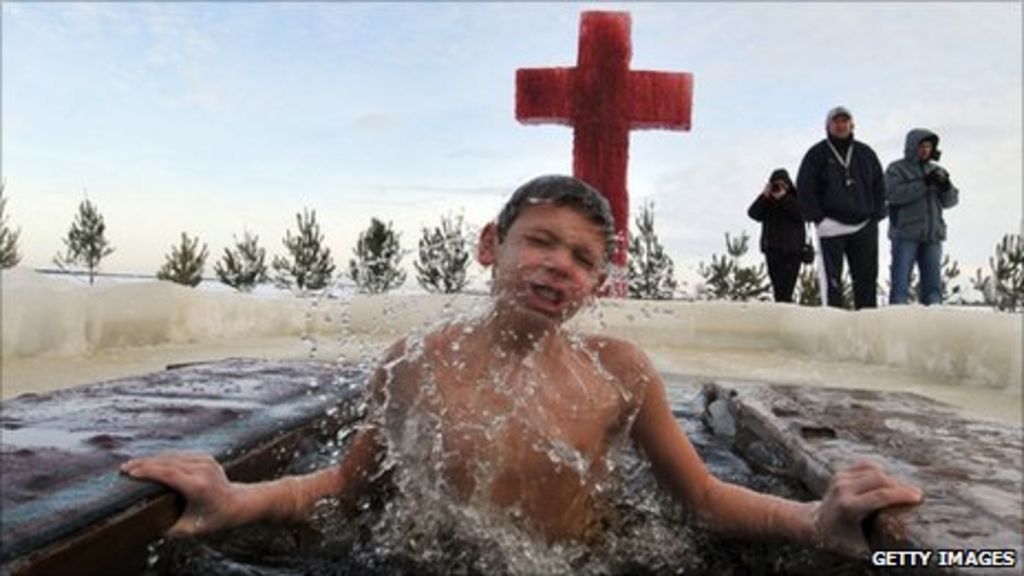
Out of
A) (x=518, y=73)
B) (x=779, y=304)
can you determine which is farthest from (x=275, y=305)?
(x=779, y=304)

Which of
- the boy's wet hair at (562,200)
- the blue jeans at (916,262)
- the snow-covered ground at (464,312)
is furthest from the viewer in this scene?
the blue jeans at (916,262)

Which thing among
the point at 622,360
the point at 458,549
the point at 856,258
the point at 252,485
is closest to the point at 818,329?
the point at 856,258

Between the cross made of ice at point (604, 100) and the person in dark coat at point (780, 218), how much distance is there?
47.8 inches

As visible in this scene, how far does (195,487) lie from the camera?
195 cm

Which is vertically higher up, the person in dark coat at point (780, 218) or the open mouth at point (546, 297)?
the person in dark coat at point (780, 218)

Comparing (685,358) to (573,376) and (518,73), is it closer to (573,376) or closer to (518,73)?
(518,73)

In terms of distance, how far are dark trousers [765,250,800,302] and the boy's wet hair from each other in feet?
24.0

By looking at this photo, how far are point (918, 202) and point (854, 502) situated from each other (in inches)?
273

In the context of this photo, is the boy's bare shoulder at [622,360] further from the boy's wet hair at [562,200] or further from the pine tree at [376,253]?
the pine tree at [376,253]

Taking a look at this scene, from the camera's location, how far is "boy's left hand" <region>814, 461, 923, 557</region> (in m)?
1.87

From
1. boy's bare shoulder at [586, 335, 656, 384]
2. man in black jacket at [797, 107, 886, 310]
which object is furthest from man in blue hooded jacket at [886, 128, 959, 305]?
boy's bare shoulder at [586, 335, 656, 384]

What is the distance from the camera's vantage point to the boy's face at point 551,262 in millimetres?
2271

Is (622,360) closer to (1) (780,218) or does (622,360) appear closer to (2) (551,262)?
(2) (551,262)

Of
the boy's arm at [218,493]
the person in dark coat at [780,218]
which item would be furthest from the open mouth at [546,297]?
the person in dark coat at [780,218]
